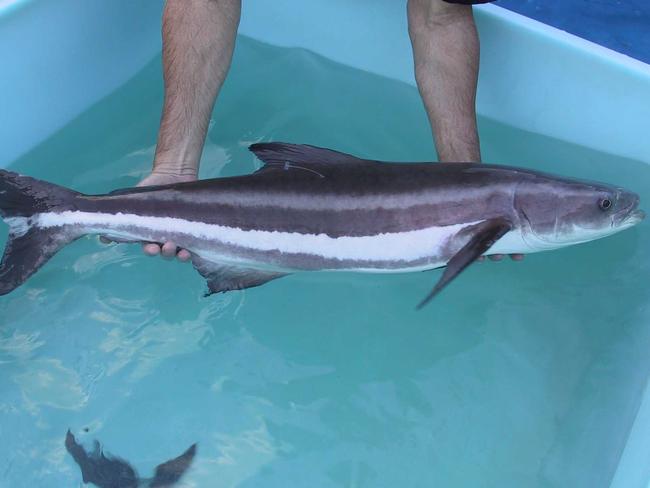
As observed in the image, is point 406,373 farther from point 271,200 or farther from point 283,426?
point 271,200

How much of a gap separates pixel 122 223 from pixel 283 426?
0.67m

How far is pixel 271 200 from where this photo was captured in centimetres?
152

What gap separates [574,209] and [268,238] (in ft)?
2.03

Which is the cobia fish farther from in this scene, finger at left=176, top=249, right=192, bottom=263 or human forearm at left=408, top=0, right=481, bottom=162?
human forearm at left=408, top=0, right=481, bottom=162

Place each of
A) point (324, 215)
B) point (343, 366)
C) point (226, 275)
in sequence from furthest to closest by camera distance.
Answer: point (343, 366), point (226, 275), point (324, 215)

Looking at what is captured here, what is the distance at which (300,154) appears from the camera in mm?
1506

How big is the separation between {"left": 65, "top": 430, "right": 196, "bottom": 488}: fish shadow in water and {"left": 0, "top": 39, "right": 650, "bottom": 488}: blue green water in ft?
0.07

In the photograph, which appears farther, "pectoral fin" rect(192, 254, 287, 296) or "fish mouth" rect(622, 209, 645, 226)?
"pectoral fin" rect(192, 254, 287, 296)

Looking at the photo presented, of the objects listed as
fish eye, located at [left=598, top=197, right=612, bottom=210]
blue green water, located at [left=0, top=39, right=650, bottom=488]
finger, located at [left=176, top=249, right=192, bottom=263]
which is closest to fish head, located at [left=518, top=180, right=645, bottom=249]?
fish eye, located at [left=598, top=197, right=612, bottom=210]

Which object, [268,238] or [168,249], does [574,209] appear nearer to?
[268,238]

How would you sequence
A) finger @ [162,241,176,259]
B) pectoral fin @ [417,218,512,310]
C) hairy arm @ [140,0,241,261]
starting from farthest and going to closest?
hairy arm @ [140,0,241,261] < finger @ [162,241,176,259] < pectoral fin @ [417,218,512,310]

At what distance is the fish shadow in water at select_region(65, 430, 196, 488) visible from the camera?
175 centimetres

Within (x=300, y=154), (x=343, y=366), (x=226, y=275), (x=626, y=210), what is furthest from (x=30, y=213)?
(x=626, y=210)

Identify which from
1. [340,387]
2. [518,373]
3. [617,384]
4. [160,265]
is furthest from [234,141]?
[617,384]
